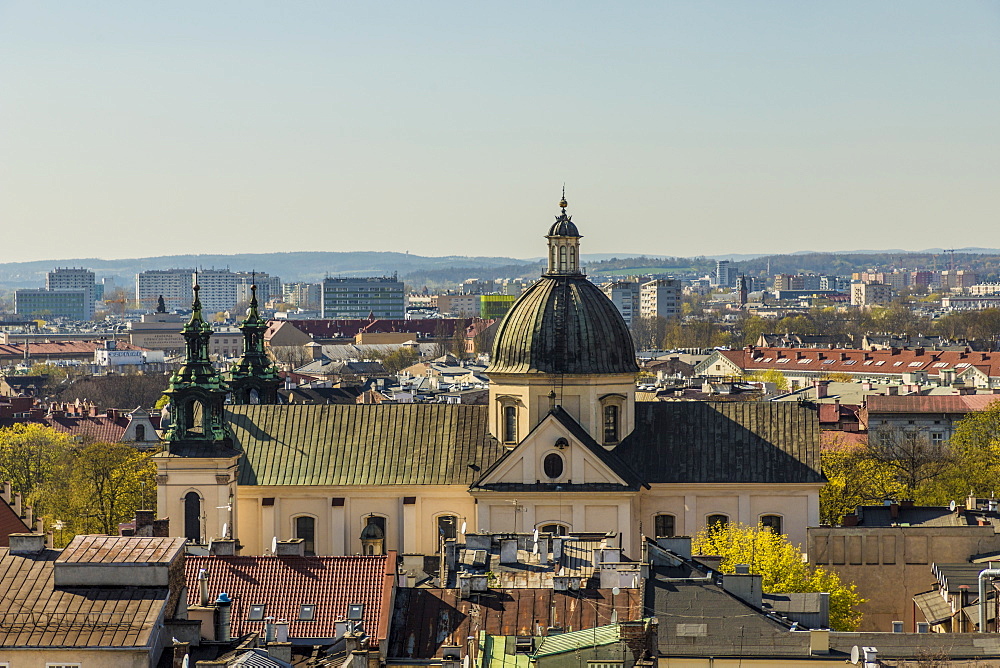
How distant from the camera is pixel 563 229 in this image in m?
75.6

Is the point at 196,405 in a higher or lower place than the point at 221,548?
higher

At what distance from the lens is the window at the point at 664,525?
7312cm

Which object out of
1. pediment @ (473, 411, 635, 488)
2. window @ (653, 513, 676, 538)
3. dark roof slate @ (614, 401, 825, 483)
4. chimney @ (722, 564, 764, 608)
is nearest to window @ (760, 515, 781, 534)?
dark roof slate @ (614, 401, 825, 483)

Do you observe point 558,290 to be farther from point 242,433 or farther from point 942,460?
point 942,460

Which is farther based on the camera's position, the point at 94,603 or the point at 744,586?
the point at 744,586

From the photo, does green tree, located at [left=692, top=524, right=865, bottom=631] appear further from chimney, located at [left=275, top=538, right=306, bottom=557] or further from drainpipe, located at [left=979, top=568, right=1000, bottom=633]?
chimney, located at [left=275, top=538, right=306, bottom=557]

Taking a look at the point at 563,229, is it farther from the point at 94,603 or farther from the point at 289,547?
the point at 94,603

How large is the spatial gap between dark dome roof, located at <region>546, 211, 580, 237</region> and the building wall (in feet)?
50.4

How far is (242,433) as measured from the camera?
7700cm

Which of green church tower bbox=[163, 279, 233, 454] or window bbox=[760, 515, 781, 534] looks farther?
window bbox=[760, 515, 781, 534]

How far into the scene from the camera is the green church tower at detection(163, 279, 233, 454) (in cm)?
7231

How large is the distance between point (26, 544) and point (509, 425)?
35.8 metres

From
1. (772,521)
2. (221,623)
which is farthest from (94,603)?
(772,521)

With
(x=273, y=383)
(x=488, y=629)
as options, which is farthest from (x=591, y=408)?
(x=488, y=629)
